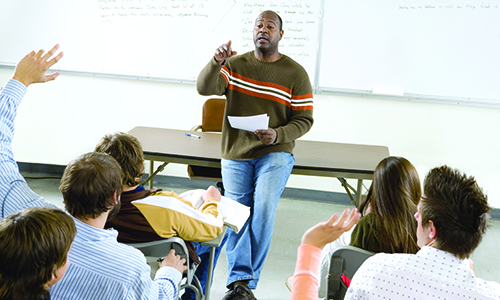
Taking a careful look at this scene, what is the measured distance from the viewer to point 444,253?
110 cm

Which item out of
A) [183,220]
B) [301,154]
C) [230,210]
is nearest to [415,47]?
[301,154]

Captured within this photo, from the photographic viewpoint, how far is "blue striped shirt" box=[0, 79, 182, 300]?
126 cm

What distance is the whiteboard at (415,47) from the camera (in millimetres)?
3656

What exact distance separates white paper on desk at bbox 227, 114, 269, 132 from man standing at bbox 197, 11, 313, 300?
3 cm

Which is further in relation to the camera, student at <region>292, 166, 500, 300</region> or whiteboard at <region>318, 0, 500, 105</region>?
whiteboard at <region>318, 0, 500, 105</region>

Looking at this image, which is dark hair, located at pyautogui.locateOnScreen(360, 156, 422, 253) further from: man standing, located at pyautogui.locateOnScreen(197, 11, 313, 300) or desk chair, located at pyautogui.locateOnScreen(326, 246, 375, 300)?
man standing, located at pyautogui.locateOnScreen(197, 11, 313, 300)

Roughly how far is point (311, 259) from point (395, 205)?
80 cm

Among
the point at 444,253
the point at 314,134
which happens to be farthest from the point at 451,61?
the point at 444,253

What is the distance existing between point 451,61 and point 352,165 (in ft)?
4.82

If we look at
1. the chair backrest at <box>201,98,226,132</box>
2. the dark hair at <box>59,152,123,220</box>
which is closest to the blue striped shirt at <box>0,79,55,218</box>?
the dark hair at <box>59,152,123,220</box>

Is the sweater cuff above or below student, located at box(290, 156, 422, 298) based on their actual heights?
above

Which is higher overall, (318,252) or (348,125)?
(318,252)

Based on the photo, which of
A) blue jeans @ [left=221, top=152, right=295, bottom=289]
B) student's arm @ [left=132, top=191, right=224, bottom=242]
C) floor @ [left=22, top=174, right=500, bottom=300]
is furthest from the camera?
floor @ [left=22, top=174, right=500, bottom=300]

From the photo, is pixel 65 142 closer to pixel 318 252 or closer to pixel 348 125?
pixel 348 125
